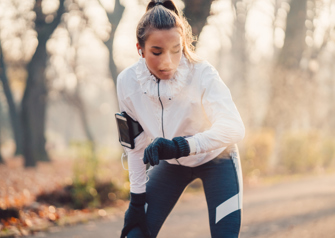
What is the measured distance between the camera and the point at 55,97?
887 inches

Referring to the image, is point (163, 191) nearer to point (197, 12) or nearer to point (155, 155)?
point (155, 155)

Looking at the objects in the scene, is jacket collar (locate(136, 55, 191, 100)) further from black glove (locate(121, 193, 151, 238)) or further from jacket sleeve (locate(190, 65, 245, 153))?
black glove (locate(121, 193, 151, 238))

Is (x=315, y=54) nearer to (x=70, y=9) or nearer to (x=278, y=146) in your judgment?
(x=278, y=146)

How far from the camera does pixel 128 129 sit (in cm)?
241

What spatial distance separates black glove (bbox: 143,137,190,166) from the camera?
6.00ft

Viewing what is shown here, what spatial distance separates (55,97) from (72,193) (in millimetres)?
16832

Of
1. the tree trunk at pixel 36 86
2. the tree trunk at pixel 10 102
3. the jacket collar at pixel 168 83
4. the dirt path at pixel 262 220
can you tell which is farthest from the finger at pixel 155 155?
the tree trunk at pixel 10 102

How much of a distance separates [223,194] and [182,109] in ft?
1.83

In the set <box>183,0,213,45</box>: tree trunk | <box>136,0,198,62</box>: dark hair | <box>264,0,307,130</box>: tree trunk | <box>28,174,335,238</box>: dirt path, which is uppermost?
<box>183,0,213,45</box>: tree trunk

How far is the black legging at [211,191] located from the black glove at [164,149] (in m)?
0.51

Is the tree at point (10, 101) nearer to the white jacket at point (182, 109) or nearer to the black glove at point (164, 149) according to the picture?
the white jacket at point (182, 109)

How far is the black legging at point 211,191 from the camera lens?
7.27 ft

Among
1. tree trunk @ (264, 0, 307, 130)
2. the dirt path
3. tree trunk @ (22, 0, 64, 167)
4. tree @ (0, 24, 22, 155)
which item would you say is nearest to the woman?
the dirt path

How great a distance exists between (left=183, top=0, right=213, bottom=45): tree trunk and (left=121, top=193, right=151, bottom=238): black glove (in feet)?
16.2
